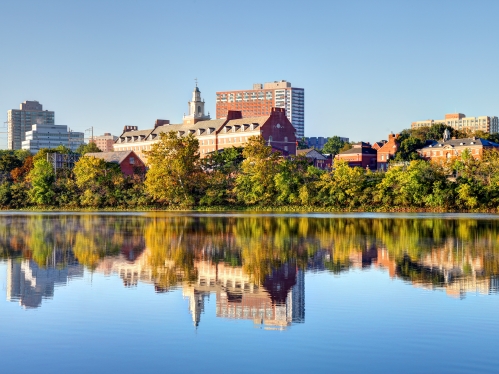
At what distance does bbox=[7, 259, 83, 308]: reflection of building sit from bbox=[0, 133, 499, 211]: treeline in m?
51.8

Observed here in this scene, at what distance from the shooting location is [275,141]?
4840 inches

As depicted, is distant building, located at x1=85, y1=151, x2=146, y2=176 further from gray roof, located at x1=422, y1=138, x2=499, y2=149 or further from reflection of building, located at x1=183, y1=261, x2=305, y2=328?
reflection of building, located at x1=183, y1=261, x2=305, y2=328

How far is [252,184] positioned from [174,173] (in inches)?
354

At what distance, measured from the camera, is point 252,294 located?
22328 millimetres

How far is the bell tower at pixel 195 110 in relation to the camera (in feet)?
475

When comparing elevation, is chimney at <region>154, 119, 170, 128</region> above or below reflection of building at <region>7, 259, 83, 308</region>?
above

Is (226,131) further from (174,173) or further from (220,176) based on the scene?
(174,173)

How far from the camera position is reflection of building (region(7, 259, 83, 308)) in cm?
2219

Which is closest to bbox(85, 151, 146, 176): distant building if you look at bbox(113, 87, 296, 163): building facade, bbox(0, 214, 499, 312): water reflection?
bbox(113, 87, 296, 163): building facade

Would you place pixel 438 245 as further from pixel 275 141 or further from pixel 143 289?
pixel 275 141

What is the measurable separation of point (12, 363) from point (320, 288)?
1127cm

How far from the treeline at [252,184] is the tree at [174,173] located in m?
0.11

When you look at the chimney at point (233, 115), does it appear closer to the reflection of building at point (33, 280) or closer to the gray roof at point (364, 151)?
the gray roof at point (364, 151)

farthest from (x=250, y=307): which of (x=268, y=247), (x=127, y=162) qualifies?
(x=127, y=162)
